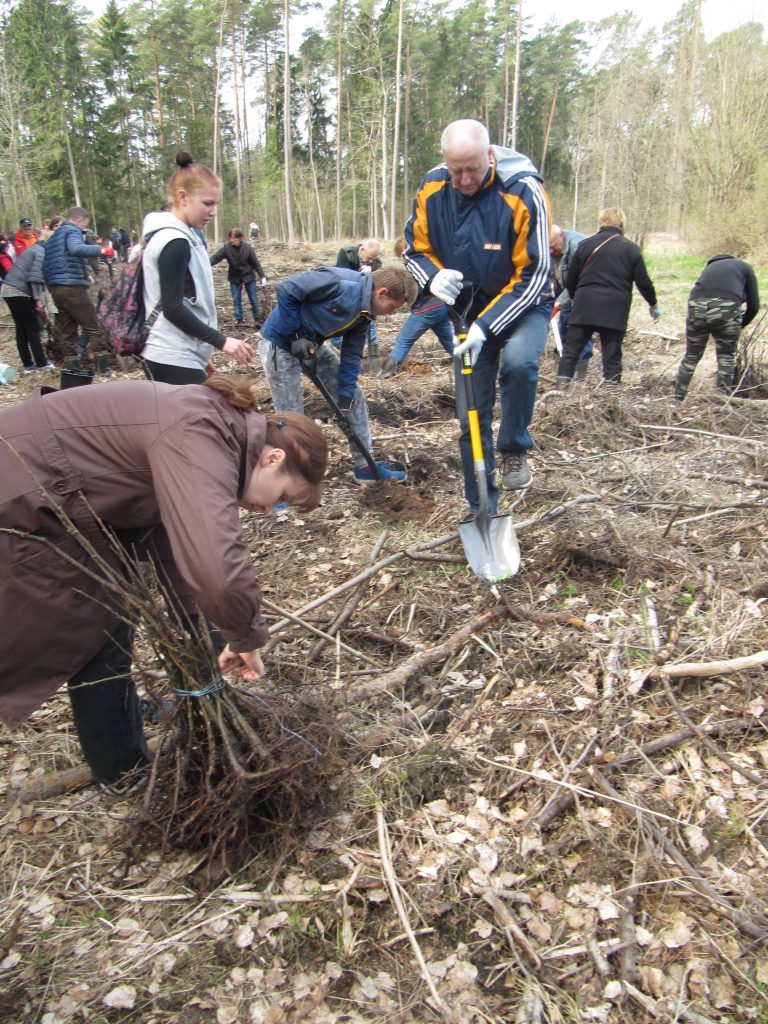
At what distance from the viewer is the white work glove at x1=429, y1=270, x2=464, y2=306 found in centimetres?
312

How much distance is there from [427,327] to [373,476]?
10.2 ft

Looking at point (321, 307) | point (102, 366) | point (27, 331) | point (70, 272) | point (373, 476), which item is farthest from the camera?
point (102, 366)

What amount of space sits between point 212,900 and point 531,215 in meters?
2.89

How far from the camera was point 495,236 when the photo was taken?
3.09 meters

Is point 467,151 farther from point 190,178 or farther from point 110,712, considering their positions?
point 110,712

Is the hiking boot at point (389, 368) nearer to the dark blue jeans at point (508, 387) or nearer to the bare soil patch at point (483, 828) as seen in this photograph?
the dark blue jeans at point (508, 387)

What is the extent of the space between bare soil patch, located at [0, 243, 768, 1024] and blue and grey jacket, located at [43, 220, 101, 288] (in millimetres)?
6006

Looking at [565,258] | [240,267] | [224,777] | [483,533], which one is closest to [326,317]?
[483,533]

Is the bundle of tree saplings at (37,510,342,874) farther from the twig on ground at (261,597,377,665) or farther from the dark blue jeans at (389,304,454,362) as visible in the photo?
the dark blue jeans at (389,304,454,362)

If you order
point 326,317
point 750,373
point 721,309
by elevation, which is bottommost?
point 750,373

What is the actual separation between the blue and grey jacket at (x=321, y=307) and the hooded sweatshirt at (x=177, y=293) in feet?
2.15

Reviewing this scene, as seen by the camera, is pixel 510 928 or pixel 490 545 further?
pixel 490 545

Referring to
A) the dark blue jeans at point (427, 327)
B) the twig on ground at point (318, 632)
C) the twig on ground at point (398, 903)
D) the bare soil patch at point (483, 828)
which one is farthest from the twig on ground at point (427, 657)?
the dark blue jeans at point (427, 327)

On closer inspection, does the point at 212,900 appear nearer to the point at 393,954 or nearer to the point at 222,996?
the point at 222,996
